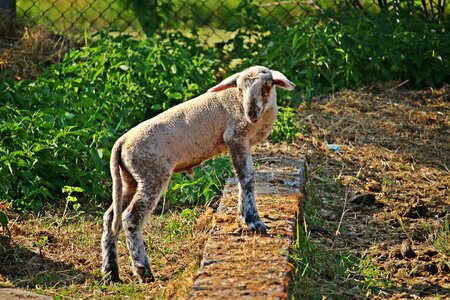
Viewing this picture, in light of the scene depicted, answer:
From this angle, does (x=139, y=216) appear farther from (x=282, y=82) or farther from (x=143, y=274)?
(x=282, y=82)

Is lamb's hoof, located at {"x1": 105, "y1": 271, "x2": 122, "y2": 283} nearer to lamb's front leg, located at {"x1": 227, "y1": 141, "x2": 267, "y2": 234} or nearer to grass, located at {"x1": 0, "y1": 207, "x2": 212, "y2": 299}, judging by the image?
grass, located at {"x1": 0, "y1": 207, "x2": 212, "y2": 299}

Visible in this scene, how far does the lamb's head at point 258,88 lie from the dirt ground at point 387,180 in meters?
0.96

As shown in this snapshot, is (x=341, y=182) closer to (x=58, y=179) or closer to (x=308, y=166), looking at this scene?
(x=308, y=166)

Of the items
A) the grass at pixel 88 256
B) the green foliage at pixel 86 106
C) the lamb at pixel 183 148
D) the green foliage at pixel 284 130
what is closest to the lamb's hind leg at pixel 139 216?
the lamb at pixel 183 148

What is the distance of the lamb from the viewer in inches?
206

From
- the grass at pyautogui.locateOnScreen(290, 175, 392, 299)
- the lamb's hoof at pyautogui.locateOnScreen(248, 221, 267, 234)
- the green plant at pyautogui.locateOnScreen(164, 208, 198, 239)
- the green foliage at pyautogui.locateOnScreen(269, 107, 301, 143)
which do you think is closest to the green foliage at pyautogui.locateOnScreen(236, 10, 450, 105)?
the green foliage at pyautogui.locateOnScreen(269, 107, 301, 143)

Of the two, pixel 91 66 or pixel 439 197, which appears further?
pixel 91 66

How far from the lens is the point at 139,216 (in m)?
5.18

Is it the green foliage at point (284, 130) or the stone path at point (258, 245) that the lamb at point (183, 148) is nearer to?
the stone path at point (258, 245)

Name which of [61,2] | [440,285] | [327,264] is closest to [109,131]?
[327,264]

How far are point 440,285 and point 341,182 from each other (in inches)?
67.0

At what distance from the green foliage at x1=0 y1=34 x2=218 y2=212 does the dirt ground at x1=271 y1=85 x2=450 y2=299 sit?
1210 mm

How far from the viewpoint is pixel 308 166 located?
699cm

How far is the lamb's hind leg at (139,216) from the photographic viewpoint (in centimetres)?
518
